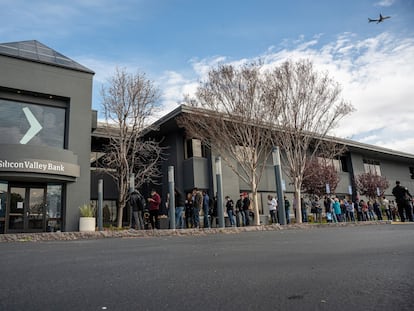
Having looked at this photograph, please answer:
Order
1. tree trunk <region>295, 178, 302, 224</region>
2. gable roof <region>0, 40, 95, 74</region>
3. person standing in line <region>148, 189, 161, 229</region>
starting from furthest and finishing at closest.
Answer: gable roof <region>0, 40, 95, 74</region>
tree trunk <region>295, 178, 302, 224</region>
person standing in line <region>148, 189, 161, 229</region>

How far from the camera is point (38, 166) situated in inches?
674

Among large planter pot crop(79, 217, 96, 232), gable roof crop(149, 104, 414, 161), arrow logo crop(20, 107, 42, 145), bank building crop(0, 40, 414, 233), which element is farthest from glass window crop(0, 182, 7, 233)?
gable roof crop(149, 104, 414, 161)

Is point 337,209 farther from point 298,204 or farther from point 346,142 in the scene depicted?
point 346,142

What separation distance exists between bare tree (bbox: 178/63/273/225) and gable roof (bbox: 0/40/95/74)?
749cm

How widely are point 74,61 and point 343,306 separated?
888 inches

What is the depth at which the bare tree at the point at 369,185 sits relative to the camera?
107ft

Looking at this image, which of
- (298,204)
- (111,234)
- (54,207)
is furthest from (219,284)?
(54,207)

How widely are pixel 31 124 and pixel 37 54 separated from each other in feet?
14.1

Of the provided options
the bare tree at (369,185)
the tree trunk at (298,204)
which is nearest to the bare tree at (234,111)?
the tree trunk at (298,204)

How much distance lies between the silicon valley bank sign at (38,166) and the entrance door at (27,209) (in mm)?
2347

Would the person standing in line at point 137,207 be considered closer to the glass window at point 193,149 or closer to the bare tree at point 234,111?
the bare tree at point 234,111

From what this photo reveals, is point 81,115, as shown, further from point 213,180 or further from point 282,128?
point 282,128

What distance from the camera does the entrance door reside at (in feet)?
60.8

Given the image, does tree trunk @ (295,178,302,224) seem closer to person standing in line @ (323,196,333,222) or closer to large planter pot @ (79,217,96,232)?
person standing in line @ (323,196,333,222)
